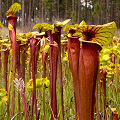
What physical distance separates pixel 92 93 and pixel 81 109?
6 centimetres

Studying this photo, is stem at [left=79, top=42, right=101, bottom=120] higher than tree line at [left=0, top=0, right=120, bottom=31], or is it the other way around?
tree line at [left=0, top=0, right=120, bottom=31]

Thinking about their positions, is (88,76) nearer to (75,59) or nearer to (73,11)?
(75,59)

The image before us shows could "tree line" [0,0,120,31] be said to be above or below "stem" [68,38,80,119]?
above

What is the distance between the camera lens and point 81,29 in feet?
1.81

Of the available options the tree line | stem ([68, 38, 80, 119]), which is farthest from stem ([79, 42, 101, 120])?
the tree line

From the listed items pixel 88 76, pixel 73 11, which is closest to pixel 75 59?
pixel 88 76

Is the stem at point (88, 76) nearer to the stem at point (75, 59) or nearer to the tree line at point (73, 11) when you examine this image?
the stem at point (75, 59)

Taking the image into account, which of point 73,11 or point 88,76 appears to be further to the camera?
point 73,11

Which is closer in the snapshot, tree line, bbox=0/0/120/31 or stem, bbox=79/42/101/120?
stem, bbox=79/42/101/120

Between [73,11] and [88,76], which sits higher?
[73,11]

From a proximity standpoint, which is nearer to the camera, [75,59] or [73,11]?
[75,59]

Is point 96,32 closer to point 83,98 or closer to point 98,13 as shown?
point 83,98

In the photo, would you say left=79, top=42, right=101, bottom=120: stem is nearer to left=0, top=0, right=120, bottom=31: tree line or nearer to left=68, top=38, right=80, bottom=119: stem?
left=68, top=38, right=80, bottom=119: stem

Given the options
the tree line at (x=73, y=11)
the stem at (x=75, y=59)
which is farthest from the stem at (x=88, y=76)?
the tree line at (x=73, y=11)
